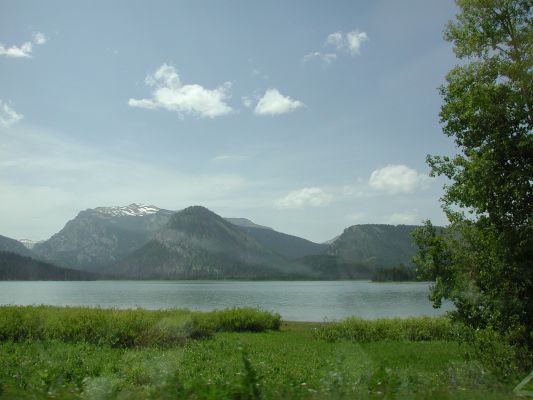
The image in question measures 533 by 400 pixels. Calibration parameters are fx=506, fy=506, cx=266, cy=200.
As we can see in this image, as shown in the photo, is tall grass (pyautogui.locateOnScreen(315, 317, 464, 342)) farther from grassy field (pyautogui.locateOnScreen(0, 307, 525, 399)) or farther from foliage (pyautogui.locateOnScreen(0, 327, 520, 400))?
foliage (pyautogui.locateOnScreen(0, 327, 520, 400))

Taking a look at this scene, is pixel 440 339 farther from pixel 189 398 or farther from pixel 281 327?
pixel 189 398

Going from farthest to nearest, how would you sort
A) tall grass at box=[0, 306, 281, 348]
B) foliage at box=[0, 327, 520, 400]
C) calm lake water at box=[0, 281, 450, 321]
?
calm lake water at box=[0, 281, 450, 321]
tall grass at box=[0, 306, 281, 348]
foliage at box=[0, 327, 520, 400]

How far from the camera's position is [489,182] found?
46.3ft

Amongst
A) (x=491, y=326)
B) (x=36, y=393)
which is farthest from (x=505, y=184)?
(x=36, y=393)

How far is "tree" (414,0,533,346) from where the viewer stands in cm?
1404

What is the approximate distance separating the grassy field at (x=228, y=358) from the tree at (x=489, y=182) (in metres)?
1.91

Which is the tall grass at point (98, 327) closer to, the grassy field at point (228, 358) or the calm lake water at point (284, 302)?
the grassy field at point (228, 358)

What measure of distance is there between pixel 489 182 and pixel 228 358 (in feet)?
36.6

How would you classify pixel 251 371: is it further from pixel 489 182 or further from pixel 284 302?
pixel 284 302

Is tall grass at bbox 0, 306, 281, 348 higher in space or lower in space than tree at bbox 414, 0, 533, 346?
lower

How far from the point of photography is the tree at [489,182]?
14.0 metres

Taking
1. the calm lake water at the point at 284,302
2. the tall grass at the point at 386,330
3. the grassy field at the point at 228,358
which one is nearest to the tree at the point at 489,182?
the grassy field at the point at 228,358

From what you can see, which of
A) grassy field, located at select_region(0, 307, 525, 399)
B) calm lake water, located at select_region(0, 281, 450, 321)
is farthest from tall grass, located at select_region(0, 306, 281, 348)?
calm lake water, located at select_region(0, 281, 450, 321)

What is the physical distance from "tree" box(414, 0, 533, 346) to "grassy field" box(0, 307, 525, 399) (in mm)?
1906
